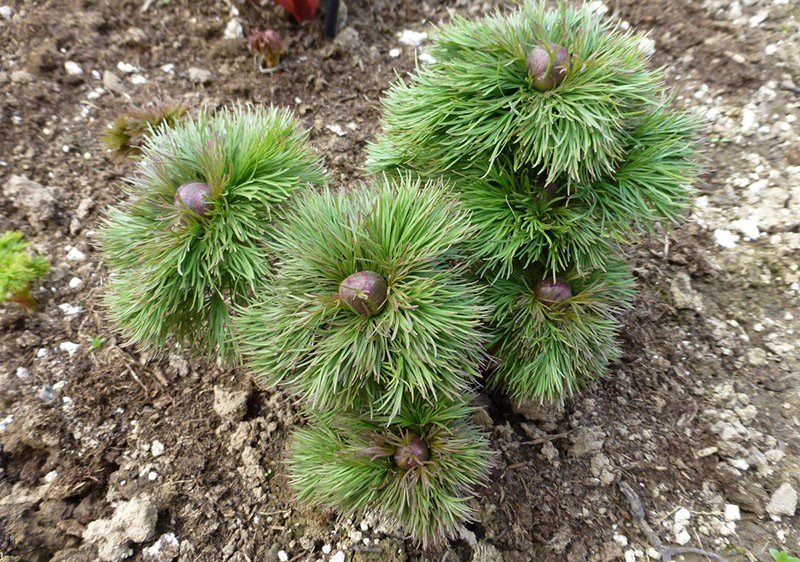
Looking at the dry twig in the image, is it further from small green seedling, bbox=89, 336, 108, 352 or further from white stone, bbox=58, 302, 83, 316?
white stone, bbox=58, 302, 83, 316

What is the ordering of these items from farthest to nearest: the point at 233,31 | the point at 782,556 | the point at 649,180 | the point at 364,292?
the point at 233,31, the point at 782,556, the point at 649,180, the point at 364,292

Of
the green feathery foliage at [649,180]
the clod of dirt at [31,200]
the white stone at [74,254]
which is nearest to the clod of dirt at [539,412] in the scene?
the green feathery foliage at [649,180]

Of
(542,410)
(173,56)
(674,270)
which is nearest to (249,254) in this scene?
(542,410)

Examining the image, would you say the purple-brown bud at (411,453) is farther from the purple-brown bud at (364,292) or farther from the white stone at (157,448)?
the white stone at (157,448)

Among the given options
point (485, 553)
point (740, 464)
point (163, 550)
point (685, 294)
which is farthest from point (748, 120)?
point (163, 550)

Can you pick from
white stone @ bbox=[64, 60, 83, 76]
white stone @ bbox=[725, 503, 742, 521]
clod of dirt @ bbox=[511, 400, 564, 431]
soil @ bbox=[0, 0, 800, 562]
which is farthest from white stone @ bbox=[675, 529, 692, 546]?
white stone @ bbox=[64, 60, 83, 76]

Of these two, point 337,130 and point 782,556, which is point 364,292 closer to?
point 782,556
